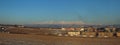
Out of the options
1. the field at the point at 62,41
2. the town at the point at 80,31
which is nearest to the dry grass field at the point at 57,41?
the field at the point at 62,41

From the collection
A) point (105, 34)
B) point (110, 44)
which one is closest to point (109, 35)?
point (105, 34)

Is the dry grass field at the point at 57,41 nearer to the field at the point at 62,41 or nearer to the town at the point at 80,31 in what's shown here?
the field at the point at 62,41

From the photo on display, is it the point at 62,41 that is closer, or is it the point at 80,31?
the point at 62,41

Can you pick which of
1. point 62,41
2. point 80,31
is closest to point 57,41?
point 62,41

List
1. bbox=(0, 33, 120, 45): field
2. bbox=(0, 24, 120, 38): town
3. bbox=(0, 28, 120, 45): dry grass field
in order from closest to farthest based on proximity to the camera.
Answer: bbox=(0, 33, 120, 45): field
bbox=(0, 28, 120, 45): dry grass field
bbox=(0, 24, 120, 38): town

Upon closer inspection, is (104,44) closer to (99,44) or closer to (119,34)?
(99,44)

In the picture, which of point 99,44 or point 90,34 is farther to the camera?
point 90,34

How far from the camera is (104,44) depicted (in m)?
37.0

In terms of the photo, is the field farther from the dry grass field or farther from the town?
the town

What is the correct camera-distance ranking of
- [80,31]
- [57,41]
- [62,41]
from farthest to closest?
[80,31] → [57,41] → [62,41]

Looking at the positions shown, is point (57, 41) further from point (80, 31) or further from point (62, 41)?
point (80, 31)

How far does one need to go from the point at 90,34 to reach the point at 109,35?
4.90 m

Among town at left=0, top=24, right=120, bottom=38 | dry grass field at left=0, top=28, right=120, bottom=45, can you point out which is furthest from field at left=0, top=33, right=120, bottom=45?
town at left=0, top=24, right=120, bottom=38

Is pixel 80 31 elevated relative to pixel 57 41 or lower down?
elevated
